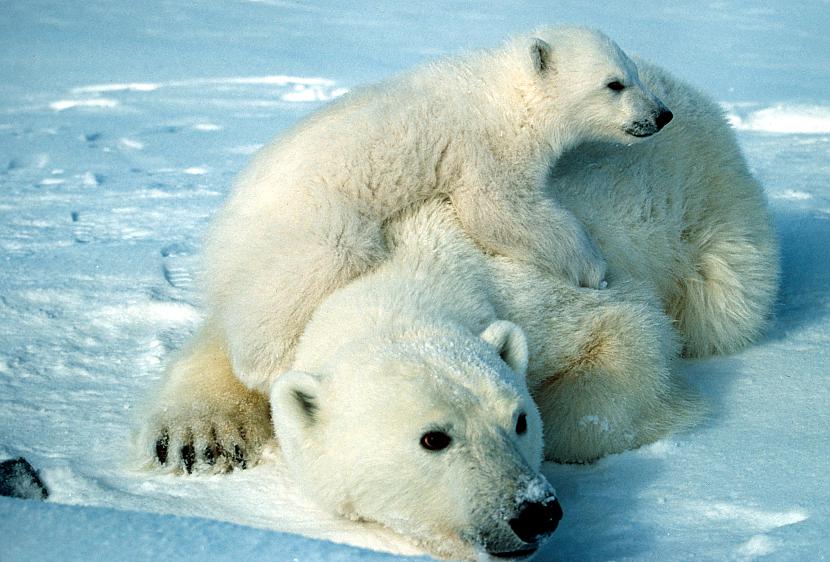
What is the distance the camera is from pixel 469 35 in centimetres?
1203

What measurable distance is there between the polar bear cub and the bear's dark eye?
33.8 inches

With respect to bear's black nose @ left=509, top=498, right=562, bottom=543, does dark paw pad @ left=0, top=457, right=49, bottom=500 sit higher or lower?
lower

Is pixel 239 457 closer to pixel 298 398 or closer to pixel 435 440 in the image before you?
pixel 298 398

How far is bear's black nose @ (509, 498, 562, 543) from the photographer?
2113mm

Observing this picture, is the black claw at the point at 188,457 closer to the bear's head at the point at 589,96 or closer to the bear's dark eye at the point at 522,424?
the bear's dark eye at the point at 522,424

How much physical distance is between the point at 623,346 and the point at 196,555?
1889mm

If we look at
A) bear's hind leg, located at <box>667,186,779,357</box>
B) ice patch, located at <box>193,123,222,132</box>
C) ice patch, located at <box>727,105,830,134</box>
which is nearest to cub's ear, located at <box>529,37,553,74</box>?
→ bear's hind leg, located at <box>667,186,779,357</box>

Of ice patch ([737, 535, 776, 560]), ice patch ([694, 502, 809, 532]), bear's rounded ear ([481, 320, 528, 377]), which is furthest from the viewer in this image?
bear's rounded ear ([481, 320, 528, 377])

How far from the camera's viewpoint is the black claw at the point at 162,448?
301 cm

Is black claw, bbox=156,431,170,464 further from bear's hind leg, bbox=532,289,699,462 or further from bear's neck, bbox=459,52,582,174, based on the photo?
bear's neck, bbox=459,52,582,174

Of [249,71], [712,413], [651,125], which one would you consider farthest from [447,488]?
[249,71]

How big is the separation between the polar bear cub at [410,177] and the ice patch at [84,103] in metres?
6.38

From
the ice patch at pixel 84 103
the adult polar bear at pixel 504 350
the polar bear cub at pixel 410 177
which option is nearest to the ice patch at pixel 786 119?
the adult polar bear at pixel 504 350

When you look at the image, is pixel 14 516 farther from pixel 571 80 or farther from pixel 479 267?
pixel 571 80
